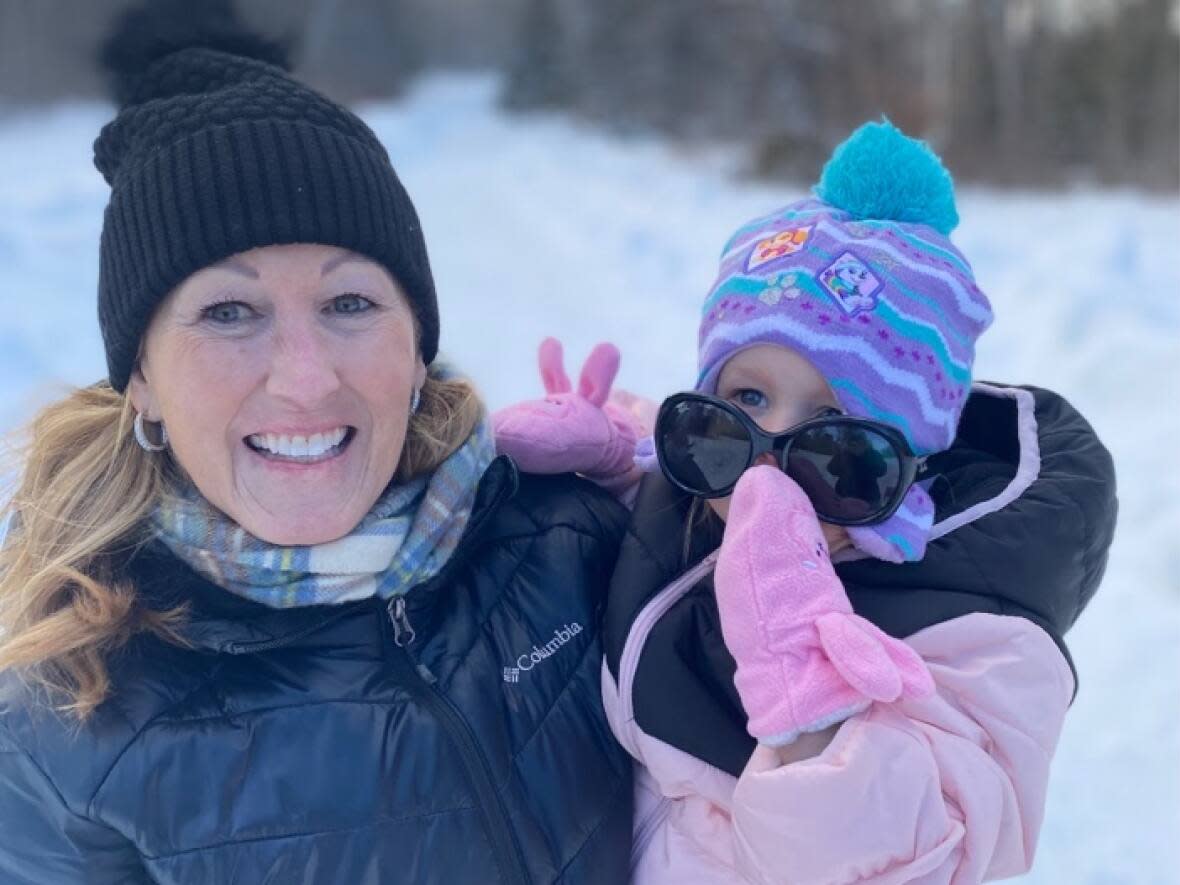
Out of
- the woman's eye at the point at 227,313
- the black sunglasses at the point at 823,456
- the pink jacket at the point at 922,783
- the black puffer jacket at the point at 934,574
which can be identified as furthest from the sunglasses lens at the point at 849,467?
the woman's eye at the point at 227,313

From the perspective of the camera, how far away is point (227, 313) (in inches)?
60.4

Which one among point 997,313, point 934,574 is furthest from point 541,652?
point 997,313

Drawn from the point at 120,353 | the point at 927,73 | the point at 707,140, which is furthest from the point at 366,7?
the point at 120,353

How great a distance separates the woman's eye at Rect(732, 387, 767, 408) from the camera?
1698mm

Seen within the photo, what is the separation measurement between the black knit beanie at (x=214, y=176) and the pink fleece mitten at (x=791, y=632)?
0.68 m

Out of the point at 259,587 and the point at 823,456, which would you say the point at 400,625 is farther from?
the point at 823,456

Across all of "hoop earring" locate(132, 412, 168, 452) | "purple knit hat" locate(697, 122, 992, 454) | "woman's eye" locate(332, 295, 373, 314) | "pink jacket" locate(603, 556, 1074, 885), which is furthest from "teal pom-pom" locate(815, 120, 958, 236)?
"hoop earring" locate(132, 412, 168, 452)

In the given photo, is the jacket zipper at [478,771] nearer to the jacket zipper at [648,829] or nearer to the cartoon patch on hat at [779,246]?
the jacket zipper at [648,829]

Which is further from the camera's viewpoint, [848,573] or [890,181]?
[890,181]

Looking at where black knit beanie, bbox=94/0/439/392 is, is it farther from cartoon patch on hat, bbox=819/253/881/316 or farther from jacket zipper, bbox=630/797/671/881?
jacket zipper, bbox=630/797/671/881

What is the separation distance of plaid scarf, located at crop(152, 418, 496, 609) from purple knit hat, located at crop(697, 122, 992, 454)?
49 centimetres

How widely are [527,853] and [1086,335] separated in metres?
5.23

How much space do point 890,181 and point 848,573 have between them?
651 millimetres

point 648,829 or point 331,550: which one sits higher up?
point 331,550
